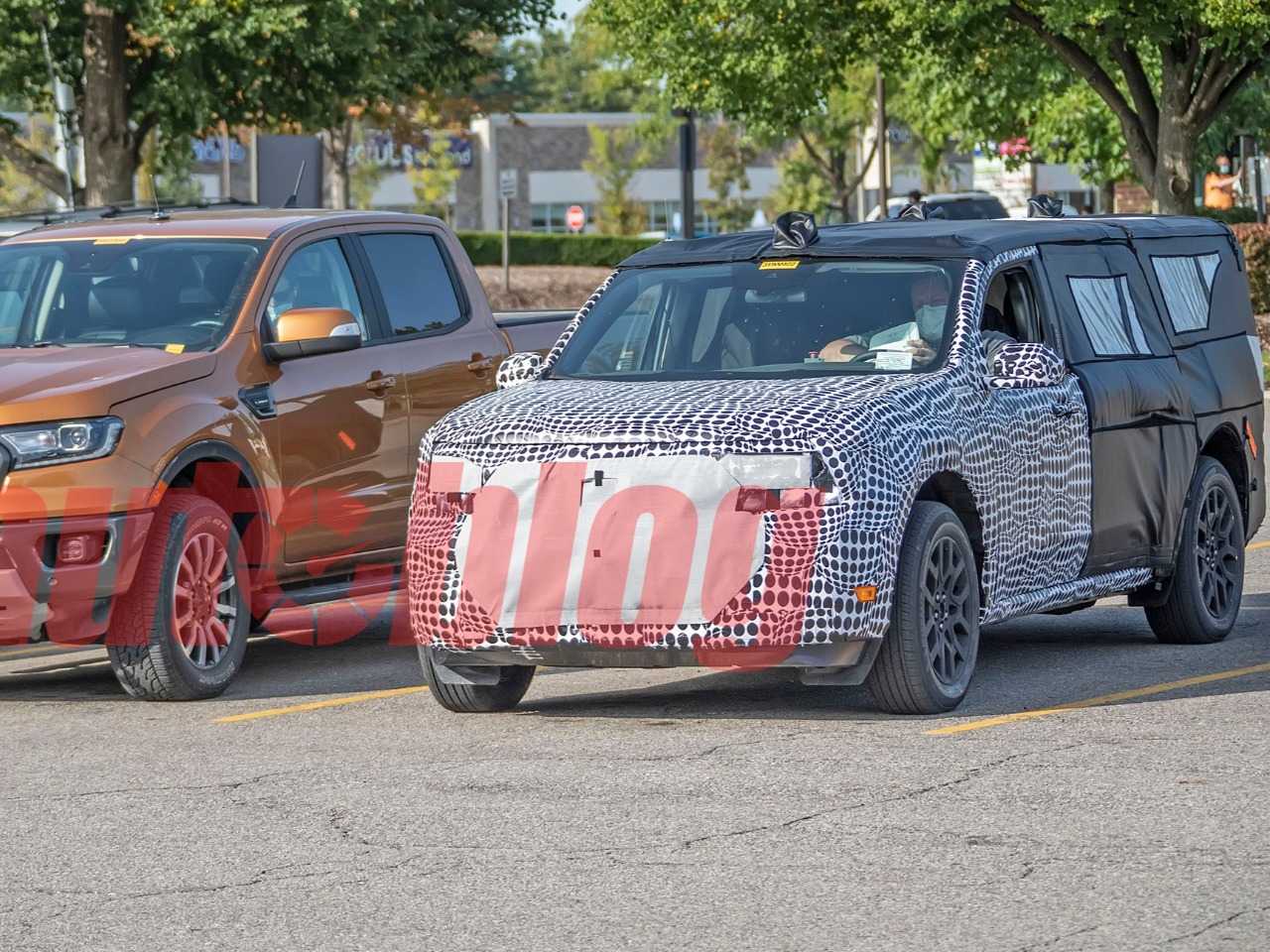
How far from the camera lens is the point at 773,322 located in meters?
9.30

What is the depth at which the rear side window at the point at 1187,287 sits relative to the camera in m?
10.8

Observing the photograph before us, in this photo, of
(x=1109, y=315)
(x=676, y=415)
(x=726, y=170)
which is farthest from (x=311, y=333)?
(x=726, y=170)

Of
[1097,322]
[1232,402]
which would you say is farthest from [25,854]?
[1232,402]

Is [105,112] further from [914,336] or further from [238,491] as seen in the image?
[914,336]

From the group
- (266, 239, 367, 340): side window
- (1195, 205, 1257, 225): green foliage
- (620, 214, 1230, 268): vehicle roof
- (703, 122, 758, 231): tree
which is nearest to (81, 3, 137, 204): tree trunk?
(266, 239, 367, 340): side window

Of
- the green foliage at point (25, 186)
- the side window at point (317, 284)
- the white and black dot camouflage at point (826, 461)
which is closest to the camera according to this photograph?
the white and black dot camouflage at point (826, 461)

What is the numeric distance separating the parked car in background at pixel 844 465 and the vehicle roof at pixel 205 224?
170 cm

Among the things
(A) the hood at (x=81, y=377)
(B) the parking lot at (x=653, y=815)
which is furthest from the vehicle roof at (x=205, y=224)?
(B) the parking lot at (x=653, y=815)

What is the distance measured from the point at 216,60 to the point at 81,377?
813 inches

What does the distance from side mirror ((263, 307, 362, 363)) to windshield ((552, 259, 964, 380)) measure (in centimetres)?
110

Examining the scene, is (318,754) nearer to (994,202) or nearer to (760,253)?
(760,253)

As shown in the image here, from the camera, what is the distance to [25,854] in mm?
Result: 6703

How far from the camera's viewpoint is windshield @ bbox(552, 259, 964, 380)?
9094mm

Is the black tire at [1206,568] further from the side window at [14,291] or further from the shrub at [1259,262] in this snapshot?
the shrub at [1259,262]
